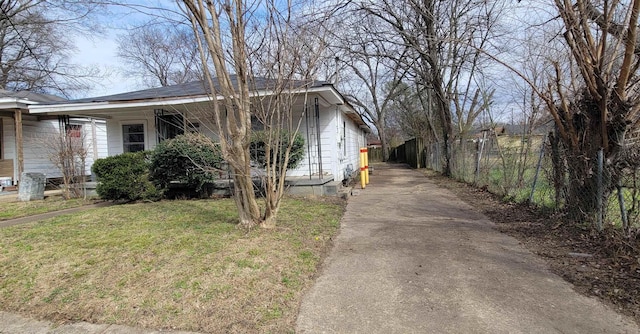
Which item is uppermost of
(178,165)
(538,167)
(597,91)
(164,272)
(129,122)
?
(129,122)

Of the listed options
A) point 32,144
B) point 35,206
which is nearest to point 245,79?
point 35,206

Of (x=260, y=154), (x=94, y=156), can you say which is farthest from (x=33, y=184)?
(x=260, y=154)

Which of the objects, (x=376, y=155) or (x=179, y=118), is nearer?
(x=179, y=118)

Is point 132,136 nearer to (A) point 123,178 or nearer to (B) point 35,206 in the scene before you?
(B) point 35,206

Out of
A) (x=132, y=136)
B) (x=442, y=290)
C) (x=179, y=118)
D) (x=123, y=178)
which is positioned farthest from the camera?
(x=132, y=136)

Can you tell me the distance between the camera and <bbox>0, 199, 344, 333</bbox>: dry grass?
284 centimetres

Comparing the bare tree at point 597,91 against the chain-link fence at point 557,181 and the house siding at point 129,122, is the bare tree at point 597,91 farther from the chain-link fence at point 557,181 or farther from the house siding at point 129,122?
the house siding at point 129,122

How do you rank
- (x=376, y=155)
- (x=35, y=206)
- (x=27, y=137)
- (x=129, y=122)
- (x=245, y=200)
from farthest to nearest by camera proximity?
(x=376, y=155), (x=27, y=137), (x=129, y=122), (x=35, y=206), (x=245, y=200)

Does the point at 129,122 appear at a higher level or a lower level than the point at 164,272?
higher

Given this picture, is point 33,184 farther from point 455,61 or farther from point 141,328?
point 455,61

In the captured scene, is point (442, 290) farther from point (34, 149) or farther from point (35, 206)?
point (34, 149)

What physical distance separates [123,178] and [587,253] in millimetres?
8667

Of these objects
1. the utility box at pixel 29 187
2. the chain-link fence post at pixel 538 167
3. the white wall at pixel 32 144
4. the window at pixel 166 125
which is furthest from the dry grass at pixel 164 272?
the white wall at pixel 32 144

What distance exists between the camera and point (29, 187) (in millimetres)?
9414
